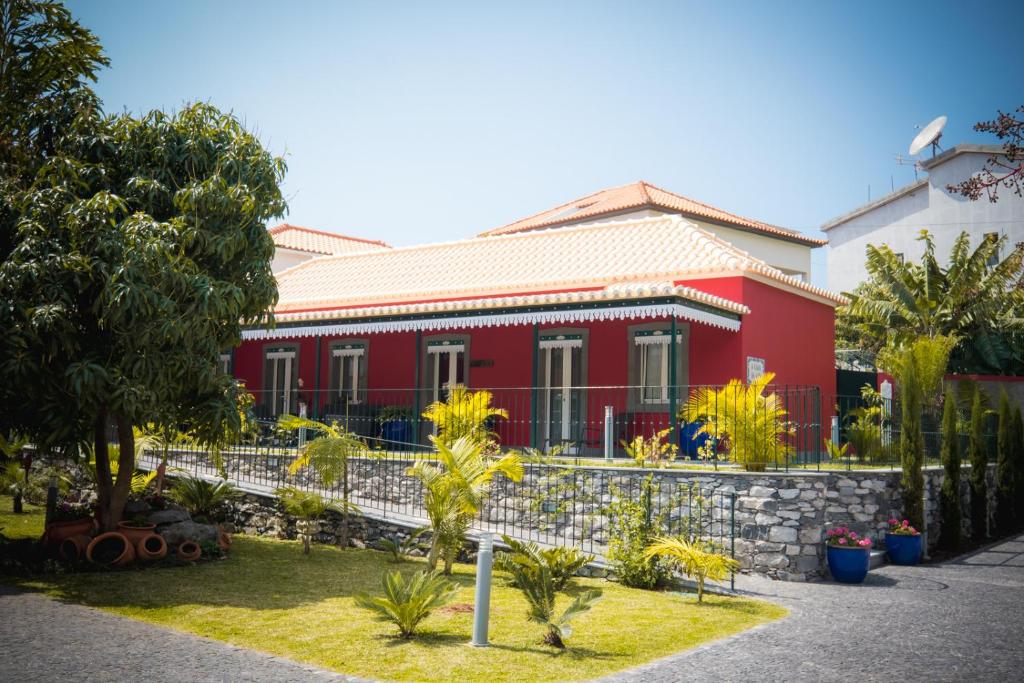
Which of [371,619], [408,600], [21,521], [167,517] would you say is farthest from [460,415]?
[21,521]

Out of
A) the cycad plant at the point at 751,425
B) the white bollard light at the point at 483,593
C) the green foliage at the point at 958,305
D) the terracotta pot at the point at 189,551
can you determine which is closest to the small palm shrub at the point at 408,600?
the white bollard light at the point at 483,593

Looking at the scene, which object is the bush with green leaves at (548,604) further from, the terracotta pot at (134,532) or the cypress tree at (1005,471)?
the cypress tree at (1005,471)

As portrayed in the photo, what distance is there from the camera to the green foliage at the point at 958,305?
65.6ft

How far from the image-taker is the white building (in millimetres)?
27969

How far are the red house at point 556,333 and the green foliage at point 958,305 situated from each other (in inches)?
122

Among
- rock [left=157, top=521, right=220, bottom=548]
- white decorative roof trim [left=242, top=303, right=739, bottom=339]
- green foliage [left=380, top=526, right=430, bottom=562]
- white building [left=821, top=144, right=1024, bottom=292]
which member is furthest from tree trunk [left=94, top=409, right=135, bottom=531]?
white building [left=821, top=144, right=1024, bottom=292]

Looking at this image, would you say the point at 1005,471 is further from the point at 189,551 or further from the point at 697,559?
the point at 189,551

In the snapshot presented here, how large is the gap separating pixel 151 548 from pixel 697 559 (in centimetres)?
616

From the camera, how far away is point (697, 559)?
855 cm

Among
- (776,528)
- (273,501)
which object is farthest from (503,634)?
(273,501)

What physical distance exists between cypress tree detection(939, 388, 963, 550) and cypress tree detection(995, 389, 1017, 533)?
324 cm

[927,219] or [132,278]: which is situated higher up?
[927,219]

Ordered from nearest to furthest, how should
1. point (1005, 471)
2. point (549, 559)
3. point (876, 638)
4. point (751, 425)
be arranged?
point (876, 638) → point (549, 559) → point (751, 425) → point (1005, 471)

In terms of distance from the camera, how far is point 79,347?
8781 millimetres
